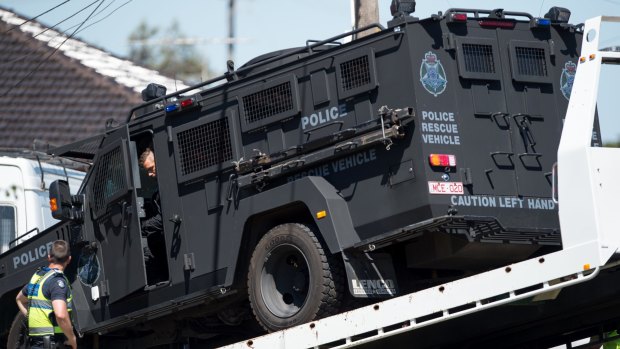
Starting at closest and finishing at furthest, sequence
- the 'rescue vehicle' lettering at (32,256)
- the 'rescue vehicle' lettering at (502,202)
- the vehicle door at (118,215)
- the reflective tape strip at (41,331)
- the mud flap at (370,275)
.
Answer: the 'rescue vehicle' lettering at (502,202) → the mud flap at (370,275) → the reflective tape strip at (41,331) → the vehicle door at (118,215) → the 'rescue vehicle' lettering at (32,256)

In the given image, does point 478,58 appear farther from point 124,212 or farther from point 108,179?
point 108,179

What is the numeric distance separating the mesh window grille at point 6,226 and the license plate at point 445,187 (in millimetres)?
6422

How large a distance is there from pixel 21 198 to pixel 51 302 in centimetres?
373

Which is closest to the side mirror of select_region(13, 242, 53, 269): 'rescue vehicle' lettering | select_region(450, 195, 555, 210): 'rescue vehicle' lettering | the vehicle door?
the vehicle door

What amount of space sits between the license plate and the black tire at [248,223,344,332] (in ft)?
3.27

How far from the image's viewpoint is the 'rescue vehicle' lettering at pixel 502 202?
27.3ft

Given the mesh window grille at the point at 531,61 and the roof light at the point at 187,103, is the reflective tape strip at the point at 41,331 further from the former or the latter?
the mesh window grille at the point at 531,61

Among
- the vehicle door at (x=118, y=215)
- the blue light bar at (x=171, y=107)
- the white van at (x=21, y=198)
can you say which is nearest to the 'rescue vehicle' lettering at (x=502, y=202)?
the blue light bar at (x=171, y=107)

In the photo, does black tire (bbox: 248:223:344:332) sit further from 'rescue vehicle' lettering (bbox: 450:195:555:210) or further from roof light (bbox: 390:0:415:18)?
roof light (bbox: 390:0:415:18)

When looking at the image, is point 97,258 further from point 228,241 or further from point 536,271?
point 536,271

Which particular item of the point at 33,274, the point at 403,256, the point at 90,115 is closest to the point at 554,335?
the point at 403,256

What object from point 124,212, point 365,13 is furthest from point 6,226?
point 365,13

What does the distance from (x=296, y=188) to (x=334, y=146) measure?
44cm

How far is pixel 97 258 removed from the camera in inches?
405
